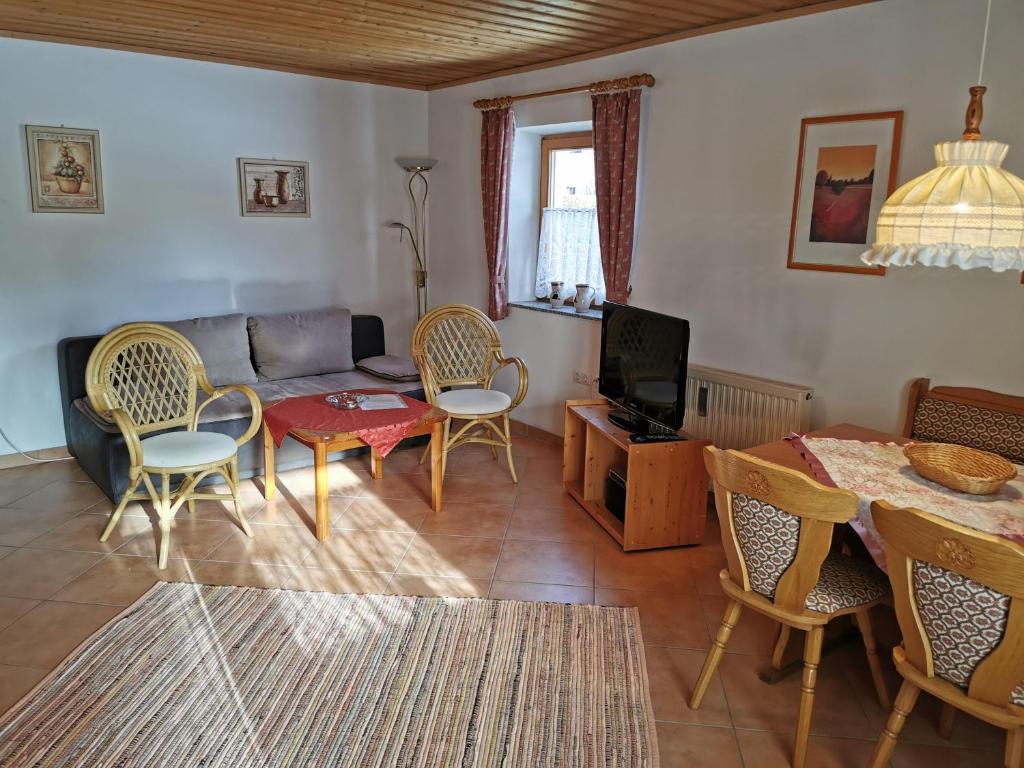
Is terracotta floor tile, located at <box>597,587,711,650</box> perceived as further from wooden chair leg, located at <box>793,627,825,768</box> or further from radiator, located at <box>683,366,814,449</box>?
radiator, located at <box>683,366,814,449</box>

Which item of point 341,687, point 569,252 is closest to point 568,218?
point 569,252

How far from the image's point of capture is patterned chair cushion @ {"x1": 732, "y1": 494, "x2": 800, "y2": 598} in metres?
2.24

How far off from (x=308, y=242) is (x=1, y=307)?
1966 mm

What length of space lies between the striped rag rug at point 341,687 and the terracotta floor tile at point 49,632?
8 cm

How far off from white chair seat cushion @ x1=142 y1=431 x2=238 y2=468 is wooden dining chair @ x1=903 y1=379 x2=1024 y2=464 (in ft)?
10.3

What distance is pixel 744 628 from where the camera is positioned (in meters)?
3.09

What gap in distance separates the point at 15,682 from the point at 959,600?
117 inches

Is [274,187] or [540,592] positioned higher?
[274,187]

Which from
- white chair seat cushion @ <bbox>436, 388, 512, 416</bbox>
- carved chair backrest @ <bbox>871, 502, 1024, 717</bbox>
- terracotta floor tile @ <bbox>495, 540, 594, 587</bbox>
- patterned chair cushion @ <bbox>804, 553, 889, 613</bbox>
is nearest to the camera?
carved chair backrest @ <bbox>871, 502, 1024, 717</bbox>

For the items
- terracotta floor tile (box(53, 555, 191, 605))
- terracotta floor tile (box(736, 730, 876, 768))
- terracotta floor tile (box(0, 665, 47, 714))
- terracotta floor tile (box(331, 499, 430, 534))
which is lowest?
terracotta floor tile (box(0, 665, 47, 714))

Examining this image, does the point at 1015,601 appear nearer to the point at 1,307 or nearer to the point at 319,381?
the point at 319,381

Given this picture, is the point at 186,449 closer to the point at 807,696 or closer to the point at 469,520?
the point at 469,520

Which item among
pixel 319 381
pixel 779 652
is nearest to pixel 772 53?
pixel 779 652

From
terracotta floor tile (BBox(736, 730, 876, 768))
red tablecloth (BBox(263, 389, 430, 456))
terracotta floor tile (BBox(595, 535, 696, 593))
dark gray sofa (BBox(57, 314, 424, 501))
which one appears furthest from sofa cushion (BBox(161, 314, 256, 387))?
terracotta floor tile (BBox(736, 730, 876, 768))
